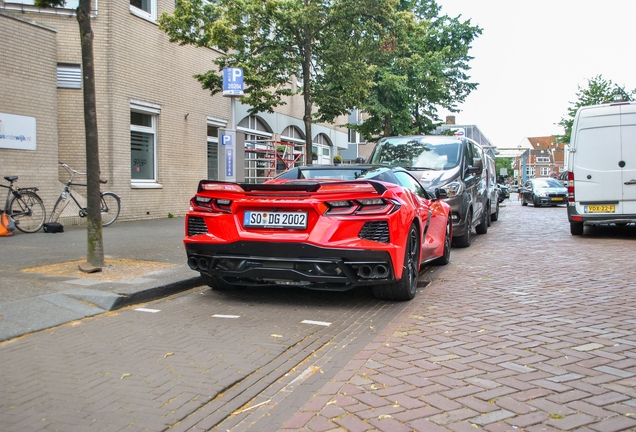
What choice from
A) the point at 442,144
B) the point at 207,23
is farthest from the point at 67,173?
the point at 442,144

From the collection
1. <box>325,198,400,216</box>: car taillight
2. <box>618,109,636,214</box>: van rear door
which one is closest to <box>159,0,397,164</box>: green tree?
<box>618,109,636,214</box>: van rear door

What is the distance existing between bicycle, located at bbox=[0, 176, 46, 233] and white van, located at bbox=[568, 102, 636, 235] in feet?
35.1

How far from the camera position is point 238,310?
5.85 m

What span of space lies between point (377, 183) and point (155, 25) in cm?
1286

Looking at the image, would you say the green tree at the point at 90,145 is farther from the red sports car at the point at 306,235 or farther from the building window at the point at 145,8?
the building window at the point at 145,8

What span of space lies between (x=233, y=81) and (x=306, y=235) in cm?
542

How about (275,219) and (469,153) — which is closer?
(275,219)

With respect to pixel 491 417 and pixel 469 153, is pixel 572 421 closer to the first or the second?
pixel 491 417

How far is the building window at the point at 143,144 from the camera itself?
1602cm

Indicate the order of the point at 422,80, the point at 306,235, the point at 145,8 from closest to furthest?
the point at 306,235
the point at 145,8
the point at 422,80

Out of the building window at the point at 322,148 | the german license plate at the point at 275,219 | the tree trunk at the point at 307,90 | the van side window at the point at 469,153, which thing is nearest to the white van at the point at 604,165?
the van side window at the point at 469,153

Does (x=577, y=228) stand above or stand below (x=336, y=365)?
above

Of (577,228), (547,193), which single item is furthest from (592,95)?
(577,228)

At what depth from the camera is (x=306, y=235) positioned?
5.66 metres
